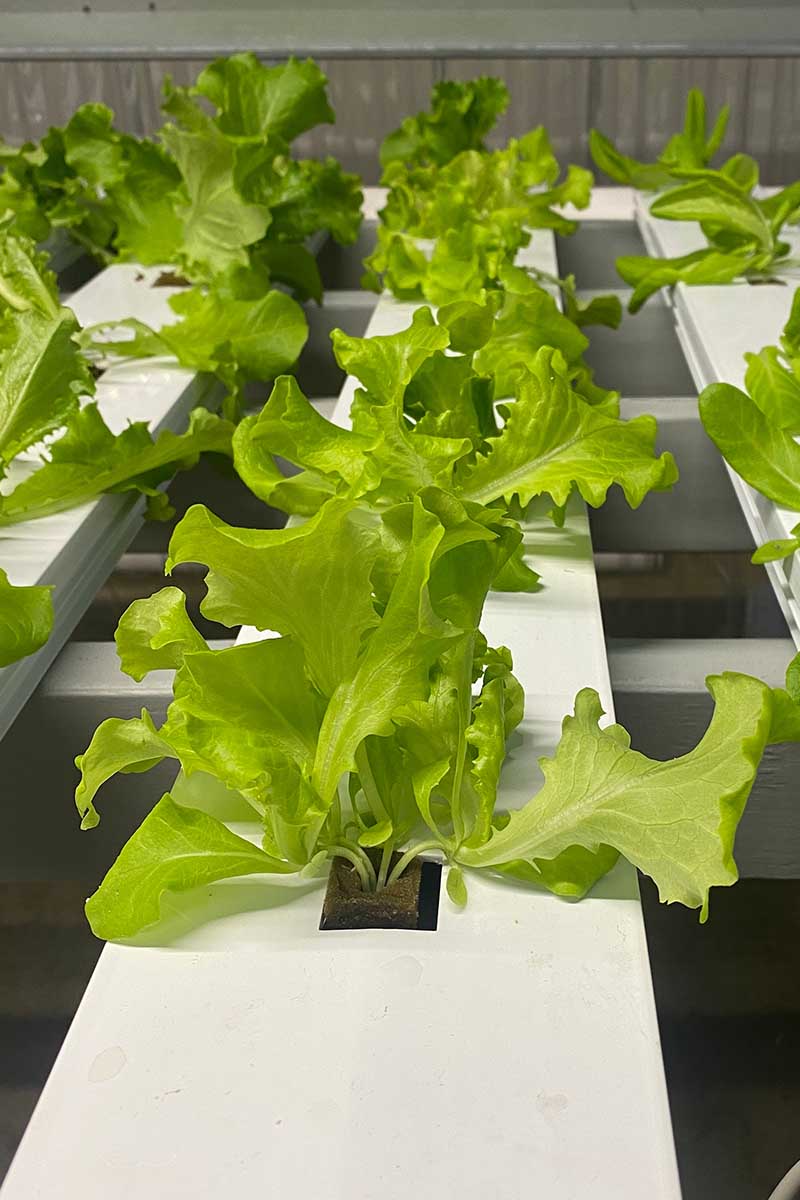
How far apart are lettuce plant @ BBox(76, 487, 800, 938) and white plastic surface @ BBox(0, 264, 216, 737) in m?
0.23

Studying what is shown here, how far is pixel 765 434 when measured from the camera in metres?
0.88

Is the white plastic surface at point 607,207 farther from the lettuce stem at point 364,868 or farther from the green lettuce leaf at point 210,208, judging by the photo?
the lettuce stem at point 364,868

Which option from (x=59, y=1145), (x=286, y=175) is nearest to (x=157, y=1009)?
(x=59, y=1145)

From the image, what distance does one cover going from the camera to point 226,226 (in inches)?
60.3

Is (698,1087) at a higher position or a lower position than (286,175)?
lower

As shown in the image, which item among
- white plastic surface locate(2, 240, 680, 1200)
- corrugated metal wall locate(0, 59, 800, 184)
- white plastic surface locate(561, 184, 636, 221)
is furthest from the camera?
corrugated metal wall locate(0, 59, 800, 184)

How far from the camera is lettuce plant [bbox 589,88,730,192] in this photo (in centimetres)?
180

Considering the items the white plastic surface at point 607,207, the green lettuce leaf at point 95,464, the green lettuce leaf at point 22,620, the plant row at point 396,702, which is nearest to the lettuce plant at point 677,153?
the white plastic surface at point 607,207

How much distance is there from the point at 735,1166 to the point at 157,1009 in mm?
632

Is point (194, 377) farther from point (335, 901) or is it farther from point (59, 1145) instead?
point (59, 1145)

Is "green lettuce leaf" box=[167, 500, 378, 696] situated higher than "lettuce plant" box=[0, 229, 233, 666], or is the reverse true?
"green lettuce leaf" box=[167, 500, 378, 696]

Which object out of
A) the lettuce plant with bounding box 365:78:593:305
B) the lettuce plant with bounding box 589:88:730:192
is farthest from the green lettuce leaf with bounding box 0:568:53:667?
the lettuce plant with bounding box 589:88:730:192

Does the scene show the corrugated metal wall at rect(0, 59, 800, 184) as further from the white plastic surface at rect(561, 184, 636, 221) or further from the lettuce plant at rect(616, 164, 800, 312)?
the lettuce plant at rect(616, 164, 800, 312)

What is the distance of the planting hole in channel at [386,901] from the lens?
60cm
